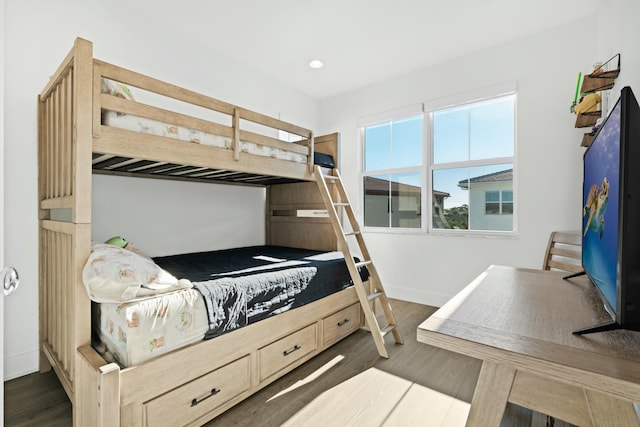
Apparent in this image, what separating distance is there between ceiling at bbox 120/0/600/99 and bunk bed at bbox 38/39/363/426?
103 centimetres

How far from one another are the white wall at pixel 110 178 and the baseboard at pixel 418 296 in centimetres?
174

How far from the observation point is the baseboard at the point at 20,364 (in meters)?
1.91

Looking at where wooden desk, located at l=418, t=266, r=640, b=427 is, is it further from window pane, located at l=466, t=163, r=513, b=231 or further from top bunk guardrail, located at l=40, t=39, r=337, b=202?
window pane, located at l=466, t=163, r=513, b=231

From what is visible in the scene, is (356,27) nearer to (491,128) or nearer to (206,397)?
(491,128)

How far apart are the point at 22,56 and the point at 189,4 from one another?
1.18m

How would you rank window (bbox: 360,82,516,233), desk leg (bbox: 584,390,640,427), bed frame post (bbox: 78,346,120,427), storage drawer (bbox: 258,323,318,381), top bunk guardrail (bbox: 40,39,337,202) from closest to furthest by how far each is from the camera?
desk leg (bbox: 584,390,640,427)
bed frame post (bbox: 78,346,120,427)
top bunk guardrail (bbox: 40,39,337,202)
storage drawer (bbox: 258,323,318,381)
window (bbox: 360,82,516,233)

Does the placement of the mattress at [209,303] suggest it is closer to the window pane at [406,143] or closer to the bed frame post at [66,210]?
the bed frame post at [66,210]

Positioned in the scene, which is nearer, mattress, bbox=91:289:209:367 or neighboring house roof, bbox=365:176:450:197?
mattress, bbox=91:289:209:367

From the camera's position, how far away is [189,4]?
2.38 metres

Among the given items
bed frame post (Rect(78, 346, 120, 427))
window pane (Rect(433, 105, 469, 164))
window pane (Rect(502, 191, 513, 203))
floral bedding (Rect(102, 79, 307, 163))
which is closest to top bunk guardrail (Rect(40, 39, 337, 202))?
floral bedding (Rect(102, 79, 307, 163))

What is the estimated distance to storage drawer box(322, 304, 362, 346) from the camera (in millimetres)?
2264

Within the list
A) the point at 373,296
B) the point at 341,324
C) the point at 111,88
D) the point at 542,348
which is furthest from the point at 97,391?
the point at 373,296

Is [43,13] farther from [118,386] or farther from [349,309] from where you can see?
[349,309]

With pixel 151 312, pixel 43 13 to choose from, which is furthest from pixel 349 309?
pixel 43 13
